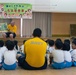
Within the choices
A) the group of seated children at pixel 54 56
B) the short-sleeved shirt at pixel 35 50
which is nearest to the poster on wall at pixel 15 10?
the group of seated children at pixel 54 56

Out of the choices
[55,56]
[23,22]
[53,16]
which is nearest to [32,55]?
[55,56]

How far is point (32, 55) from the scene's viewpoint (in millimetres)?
3826

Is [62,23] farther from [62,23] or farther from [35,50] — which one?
[35,50]

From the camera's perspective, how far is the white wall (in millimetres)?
9619

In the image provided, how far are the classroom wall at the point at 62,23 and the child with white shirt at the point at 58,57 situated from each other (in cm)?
700

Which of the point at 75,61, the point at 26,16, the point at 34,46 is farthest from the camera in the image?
the point at 26,16

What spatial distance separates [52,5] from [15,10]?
83.3 inches

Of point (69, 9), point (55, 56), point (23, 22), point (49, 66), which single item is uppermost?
point (69, 9)

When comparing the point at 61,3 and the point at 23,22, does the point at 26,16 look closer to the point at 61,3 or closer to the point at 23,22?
the point at 23,22

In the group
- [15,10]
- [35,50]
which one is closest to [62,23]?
[15,10]

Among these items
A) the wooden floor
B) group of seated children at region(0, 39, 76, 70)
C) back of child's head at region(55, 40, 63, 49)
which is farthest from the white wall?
the wooden floor

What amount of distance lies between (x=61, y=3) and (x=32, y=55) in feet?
22.5

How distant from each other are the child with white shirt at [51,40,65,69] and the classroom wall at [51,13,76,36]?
6999 mm

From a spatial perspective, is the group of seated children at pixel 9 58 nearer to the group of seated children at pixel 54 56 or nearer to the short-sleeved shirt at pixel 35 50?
the group of seated children at pixel 54 56
